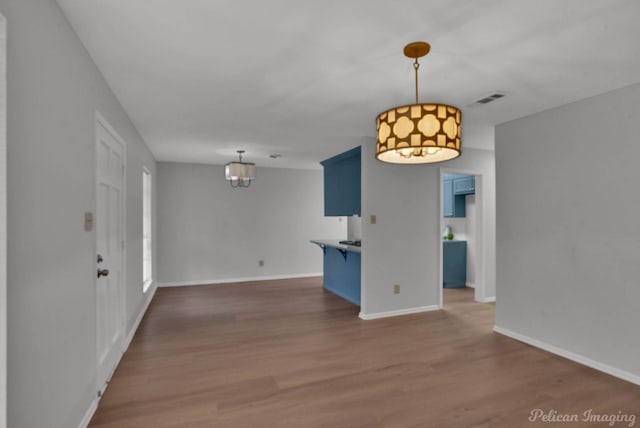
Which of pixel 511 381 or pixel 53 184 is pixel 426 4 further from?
pixel 511 381

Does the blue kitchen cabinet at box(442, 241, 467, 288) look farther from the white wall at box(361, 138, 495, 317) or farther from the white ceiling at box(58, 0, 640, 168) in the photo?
the white ceiling at box(58, 0, 640, 168)

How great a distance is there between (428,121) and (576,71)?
1616 mm

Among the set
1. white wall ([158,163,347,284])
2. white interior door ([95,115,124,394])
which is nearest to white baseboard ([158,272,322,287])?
white wall ([158,163,347,284])

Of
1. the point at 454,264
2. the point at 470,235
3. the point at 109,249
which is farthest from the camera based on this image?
the point at 470,235

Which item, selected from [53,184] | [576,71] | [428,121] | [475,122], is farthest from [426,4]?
[475,122]

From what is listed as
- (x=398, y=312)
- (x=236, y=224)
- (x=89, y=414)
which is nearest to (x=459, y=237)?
(x=398, y=312)

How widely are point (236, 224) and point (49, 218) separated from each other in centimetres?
522

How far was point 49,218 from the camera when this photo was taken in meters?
1.60

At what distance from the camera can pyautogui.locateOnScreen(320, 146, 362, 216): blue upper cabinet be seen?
4934 mm

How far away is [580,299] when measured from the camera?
10.0 ft

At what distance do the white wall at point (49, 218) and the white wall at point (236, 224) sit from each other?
4264mm

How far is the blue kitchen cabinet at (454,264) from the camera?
619 cm

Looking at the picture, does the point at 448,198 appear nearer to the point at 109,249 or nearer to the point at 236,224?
the point at 236,224

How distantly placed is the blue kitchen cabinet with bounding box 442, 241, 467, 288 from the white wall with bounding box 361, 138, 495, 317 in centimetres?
150
